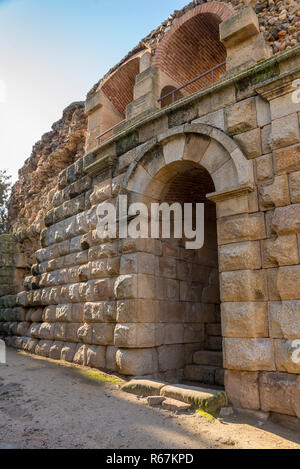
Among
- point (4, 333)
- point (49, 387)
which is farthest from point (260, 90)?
point (4, 333)

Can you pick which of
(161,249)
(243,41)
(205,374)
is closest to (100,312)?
(161,249)

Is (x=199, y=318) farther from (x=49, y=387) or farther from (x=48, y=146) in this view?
(x=48, y=146)

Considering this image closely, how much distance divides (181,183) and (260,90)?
2.10 meters

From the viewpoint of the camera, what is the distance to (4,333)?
30.0ft

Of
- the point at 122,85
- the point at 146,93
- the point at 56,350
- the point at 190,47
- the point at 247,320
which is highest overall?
the point at 190,47

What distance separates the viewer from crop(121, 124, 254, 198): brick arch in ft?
14.0

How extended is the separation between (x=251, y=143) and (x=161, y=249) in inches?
88.5

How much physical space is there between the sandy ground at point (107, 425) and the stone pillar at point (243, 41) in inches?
173

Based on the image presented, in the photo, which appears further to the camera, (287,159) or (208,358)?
(208,358)

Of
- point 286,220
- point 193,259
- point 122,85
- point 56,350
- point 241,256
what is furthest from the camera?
point 122,85

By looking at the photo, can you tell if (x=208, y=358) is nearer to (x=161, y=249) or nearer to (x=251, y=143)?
(x=161, y=249)

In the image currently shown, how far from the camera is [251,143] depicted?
4.25 metres

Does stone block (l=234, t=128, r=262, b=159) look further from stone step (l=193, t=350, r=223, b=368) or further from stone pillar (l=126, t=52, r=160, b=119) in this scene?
stone step (l=193, t=350, r=223, b=368)

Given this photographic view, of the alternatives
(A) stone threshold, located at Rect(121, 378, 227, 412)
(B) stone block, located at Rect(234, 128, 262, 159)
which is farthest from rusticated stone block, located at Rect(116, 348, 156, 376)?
(B) stone block, located at Rect(234, 128, 262, 159)
